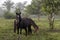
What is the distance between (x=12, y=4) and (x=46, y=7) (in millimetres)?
54360

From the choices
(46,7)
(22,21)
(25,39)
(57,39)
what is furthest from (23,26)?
(46,7)

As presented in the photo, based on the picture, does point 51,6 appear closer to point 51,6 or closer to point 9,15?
point 51,6

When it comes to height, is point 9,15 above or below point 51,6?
below

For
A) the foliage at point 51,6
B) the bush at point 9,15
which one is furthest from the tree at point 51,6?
the bush at point 9,15

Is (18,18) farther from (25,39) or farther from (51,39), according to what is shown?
(51,39)

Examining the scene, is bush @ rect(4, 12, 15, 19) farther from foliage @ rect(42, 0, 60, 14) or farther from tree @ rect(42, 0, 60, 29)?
foliage @ rect(42, 0, 60, 14)

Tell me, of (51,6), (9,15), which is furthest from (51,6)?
(9,15)

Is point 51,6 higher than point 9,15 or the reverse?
higher

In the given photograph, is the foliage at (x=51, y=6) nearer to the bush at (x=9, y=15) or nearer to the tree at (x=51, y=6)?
the tree at (x=51, y=6)

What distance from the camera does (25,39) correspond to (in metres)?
15.5

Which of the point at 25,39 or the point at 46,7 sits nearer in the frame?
the point at 25,39

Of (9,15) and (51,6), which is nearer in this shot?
(51,6)

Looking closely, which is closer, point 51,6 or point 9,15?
point 51,6

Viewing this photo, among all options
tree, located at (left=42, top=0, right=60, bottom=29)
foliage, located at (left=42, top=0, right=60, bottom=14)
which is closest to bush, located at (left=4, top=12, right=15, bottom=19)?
tree, located at (left=42, top=0, right=60, bottom=29)
